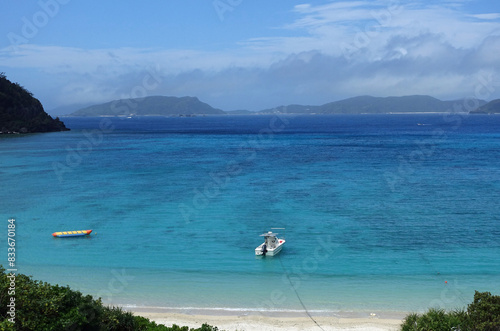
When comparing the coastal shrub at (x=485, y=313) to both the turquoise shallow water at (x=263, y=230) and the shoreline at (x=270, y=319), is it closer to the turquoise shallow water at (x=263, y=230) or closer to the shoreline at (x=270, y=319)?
the shoreline at (x=270, y=319)

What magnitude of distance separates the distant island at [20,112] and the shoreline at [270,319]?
14156 centimetres

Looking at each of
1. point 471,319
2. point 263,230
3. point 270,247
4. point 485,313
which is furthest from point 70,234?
point 485,313

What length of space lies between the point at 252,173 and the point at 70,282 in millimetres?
40673

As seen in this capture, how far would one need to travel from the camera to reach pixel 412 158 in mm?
82938

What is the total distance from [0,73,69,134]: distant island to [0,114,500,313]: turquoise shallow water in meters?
83.4

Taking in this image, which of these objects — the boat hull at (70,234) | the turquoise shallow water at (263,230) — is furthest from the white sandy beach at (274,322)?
the boat hull at (70,234)

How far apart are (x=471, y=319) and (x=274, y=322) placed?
9.21 m

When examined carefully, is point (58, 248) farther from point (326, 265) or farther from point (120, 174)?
point (120, 174)

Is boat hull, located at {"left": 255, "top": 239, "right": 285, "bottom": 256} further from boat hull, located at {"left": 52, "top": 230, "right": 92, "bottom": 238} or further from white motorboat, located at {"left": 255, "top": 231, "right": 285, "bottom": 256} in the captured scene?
boat hull, located at {"left": 52, "top": 230, "right": 92, "bottom": 238}

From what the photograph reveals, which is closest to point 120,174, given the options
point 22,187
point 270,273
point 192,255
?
point 22,187

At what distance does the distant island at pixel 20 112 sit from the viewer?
147 meters

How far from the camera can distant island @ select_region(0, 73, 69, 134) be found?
147 m

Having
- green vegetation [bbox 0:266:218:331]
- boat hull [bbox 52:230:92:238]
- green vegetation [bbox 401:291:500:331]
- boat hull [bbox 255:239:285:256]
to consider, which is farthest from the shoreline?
boat hull [bbox 52:230:92:238]

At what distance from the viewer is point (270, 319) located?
2298 cm
